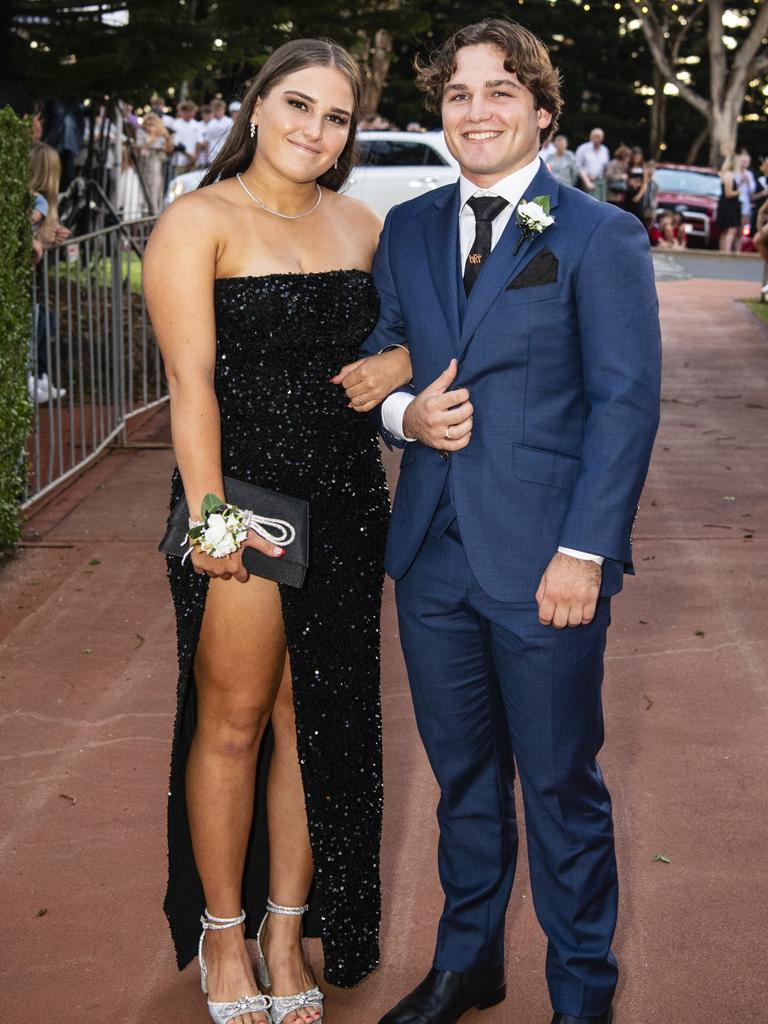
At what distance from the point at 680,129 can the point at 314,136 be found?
4760 cm

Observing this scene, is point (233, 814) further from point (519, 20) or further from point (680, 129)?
point (680, 129)

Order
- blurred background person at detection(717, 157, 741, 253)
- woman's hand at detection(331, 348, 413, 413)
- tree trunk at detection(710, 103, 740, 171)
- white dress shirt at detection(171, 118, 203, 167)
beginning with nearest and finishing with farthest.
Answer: woman's hand at detection(331, 348, 413, 413) < white dress shirt at detection(171, 118, 203, 167) < blurred background person at detection(717, 157, 741, 253) < tree trunk at detection(710, 103, 740, 171)

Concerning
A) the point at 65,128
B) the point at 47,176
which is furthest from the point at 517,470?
the point at 65,128

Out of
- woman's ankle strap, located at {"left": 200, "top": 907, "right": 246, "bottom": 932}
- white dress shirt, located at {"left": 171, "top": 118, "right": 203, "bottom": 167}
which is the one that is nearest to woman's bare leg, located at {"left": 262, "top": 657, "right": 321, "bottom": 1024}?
woman's ankle strap, located at {"left": 200, "top": 907, "right": 246, "bottom": 932}

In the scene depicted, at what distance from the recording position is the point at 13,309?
22.2 feet

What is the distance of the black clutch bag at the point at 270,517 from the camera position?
A: 320 cm

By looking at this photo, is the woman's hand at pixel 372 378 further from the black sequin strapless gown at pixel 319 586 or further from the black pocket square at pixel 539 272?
the black pocket square at pixel 539 272

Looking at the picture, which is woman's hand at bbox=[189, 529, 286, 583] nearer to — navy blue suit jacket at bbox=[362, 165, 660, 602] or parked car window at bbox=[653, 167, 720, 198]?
navy blue suit jacket at bbox=[362, 165, 660, 602]

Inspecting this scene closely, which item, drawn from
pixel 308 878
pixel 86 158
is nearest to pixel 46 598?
pixel 308 878

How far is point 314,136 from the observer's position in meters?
3.21

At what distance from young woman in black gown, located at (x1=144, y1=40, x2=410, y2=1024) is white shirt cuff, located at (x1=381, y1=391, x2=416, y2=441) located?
33 millimetres

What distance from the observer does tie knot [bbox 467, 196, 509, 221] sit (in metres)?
3.08

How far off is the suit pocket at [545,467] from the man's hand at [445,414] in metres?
0.12

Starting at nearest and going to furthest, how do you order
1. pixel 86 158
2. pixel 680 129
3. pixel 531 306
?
1. pixel 531 306
2. pixel 86 158
3. pixel 680 129
